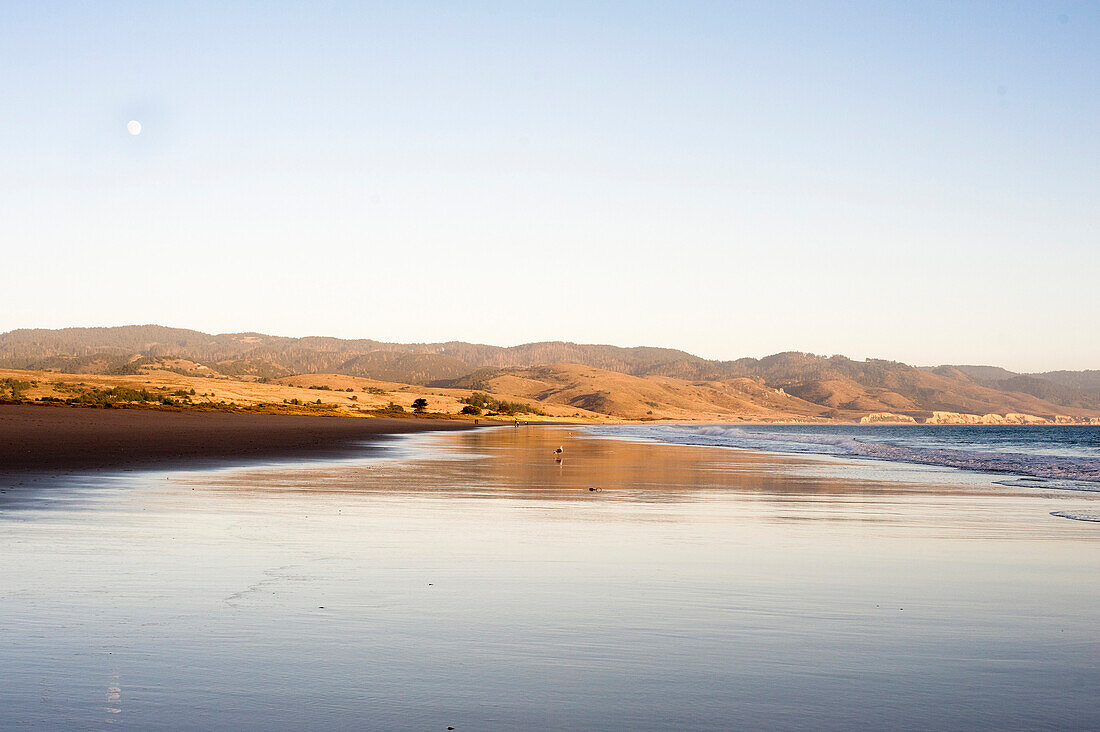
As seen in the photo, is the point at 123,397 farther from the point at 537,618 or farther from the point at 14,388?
the point at 537,618

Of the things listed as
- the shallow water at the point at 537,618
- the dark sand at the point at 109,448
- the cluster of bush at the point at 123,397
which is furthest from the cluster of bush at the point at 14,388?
the shallow water at the point at 537,618

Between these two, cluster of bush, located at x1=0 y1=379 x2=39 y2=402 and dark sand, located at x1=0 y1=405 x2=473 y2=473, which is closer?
dark sand, located at x1=0 y1=405 x2=473 y2=473

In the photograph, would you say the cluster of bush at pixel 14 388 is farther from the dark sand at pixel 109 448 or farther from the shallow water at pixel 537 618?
the shallow water at pixel 537 618

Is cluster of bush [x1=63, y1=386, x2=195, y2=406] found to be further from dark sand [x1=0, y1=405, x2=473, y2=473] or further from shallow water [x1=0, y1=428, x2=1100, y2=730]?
shallow water [x1=0, y1=428, x2=1100, y2=730]

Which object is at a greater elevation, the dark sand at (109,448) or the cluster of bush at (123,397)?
the cluster of bush at (123,397)

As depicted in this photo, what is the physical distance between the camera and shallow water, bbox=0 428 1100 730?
5012mm

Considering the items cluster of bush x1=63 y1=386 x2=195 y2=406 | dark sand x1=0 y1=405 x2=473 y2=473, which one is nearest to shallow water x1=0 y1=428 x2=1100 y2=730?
dark sand x1=0 y1=405 x2=473 y2=473

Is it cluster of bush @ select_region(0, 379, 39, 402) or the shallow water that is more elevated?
cluster of bush @ select_region(0, 379, 39, 402)

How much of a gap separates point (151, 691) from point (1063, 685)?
17.2 feet

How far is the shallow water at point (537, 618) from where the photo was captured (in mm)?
5012

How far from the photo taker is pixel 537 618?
23.7 ft

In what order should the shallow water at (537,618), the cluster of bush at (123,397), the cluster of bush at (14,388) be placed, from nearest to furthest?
the shallow water at (537,618), the cluster of bush at (14,388), the cluster of bush at (123,397)

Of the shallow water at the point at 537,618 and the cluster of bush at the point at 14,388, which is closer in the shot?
the shallow water at the point at 537,618

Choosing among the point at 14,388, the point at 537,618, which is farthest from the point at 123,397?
the point at 537,618
